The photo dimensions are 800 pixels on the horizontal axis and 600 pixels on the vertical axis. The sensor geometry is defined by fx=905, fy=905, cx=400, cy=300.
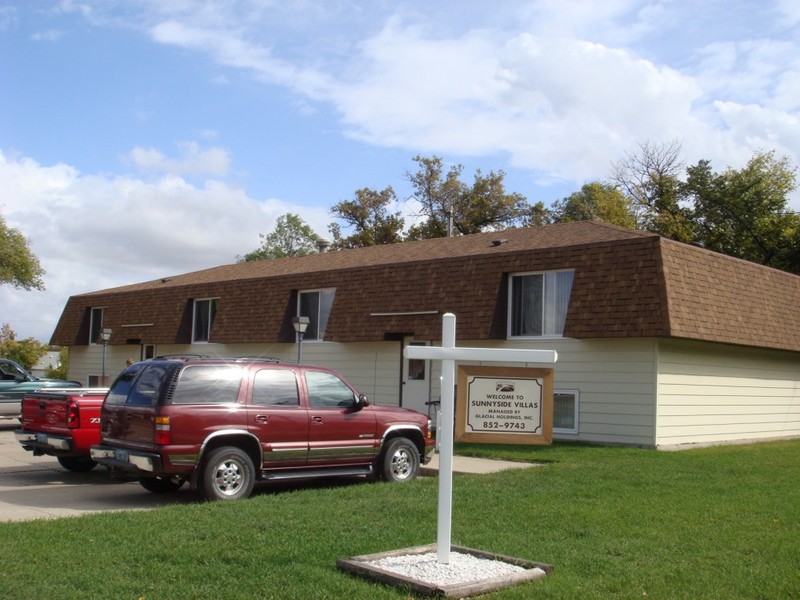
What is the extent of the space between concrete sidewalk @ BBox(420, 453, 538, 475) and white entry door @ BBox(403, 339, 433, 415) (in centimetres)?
561

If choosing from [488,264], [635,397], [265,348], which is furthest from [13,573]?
[265,348]

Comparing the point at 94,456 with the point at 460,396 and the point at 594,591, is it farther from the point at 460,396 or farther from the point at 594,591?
the point at 594,591

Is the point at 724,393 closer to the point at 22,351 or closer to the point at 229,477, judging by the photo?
the point at 229,477

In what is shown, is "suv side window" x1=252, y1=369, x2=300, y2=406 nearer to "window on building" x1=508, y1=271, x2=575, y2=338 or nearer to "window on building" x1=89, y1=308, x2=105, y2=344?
"window on building" x1=508, y1=271, x2=575, y2=338

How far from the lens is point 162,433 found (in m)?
10.7

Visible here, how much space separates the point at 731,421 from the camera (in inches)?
784

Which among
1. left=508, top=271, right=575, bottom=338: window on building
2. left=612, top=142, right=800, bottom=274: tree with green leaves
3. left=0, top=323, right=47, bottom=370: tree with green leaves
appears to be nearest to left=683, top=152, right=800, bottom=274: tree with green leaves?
left=612, top=142, right=800, bottom=274: tree with green leaves

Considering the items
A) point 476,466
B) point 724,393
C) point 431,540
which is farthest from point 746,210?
point 431,540

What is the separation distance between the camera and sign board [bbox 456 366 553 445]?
24.0 feet

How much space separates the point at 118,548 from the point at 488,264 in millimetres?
13530

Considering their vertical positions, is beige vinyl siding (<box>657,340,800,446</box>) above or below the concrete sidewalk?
above

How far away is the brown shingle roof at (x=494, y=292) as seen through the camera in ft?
57.0

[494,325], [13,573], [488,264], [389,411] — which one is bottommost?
[13,573]

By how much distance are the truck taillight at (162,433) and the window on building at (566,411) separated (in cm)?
988
